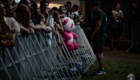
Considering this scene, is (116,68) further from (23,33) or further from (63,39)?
(23,33)

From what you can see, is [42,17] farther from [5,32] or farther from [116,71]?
[116,71]

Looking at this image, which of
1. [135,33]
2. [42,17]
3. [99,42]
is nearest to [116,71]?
[99,42]

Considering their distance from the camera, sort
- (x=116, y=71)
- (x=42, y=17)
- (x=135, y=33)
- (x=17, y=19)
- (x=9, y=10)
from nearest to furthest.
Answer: (x=9, y=10)
(x=17, y=19)
(x=42, y=17)
(x=116, y=71)
(x=135, y=33)

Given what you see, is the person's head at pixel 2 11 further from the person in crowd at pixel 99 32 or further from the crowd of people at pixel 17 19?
the person in crowd at pixel 99 32

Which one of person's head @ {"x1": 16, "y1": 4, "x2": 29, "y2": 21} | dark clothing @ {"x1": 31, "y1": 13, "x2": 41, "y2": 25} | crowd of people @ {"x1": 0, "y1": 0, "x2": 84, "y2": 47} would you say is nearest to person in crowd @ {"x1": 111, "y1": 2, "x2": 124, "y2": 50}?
crowd of people @ {"x1": 0, "y1": 0, "x2": 84, "y2": 47}

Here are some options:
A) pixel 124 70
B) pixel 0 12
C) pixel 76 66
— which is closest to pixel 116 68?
pixel 124 70

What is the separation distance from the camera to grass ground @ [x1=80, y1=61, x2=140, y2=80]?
245 inches

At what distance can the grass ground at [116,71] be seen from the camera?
20.4ft

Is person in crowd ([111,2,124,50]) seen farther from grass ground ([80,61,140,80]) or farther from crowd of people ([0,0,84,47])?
crowd of people ([0,0,84,47])

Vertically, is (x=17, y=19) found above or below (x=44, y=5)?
below

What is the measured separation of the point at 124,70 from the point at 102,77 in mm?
1130

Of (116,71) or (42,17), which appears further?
(116,71)

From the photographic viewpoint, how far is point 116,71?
6984 millimetres

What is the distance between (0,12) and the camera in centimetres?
283
